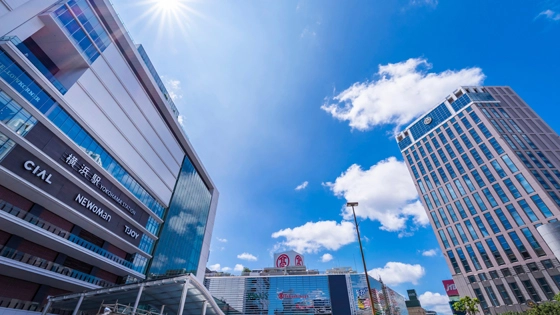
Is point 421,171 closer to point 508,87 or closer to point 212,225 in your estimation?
point 508,87

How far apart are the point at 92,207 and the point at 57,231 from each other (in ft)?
13.9

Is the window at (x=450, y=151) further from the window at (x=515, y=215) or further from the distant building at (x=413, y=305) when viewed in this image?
the distant building at (x=413, y=305)

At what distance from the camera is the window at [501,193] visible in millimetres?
57219

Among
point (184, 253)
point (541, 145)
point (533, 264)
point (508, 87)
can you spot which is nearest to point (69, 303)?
point (184, 253)

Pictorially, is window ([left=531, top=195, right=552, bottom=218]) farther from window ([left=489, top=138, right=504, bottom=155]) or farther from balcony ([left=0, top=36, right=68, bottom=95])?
balcony ([left=0, top=36, right=68, bottom=95])

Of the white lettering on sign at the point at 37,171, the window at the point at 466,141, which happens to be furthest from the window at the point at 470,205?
the white lettering on sign at the point at 37,171

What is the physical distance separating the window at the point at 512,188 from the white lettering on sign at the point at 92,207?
263ft

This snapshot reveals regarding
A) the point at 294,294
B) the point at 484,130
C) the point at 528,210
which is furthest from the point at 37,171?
the point at 294,294

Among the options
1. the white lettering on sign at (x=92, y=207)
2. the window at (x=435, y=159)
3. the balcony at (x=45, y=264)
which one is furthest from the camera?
the window at (x=435, y=159)

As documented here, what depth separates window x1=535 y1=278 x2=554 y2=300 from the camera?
4610cm

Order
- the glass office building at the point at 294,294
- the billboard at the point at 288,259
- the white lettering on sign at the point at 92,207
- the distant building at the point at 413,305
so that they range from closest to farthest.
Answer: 1. the white lettering on sign at the point at 92,207
2. the glass office building at the point at 294,294
3. the billboard at the point at 288,259
4. the distant building at the point at 413,305

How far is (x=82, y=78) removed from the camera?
2991 centimetres

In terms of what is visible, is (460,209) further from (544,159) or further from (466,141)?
(544,159)

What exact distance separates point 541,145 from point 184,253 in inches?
3538
